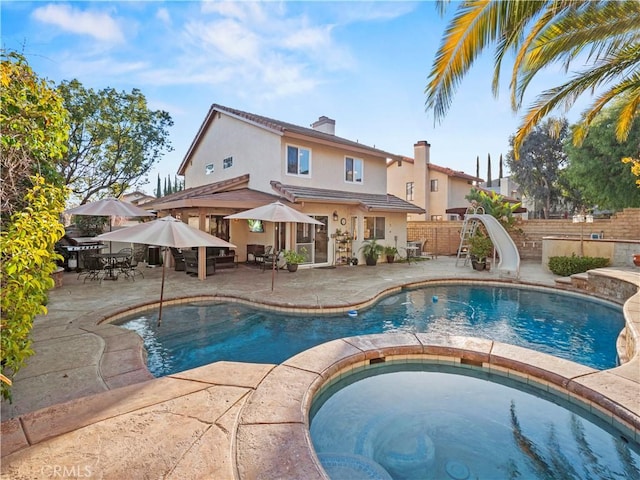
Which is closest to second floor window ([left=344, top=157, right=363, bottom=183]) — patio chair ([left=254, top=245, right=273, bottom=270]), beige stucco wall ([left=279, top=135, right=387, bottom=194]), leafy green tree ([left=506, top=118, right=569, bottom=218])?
beige stucco wall ([left=279, top=135, right=387, bottom=194])

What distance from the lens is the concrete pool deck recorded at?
2.62 metres

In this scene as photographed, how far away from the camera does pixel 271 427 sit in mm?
3123

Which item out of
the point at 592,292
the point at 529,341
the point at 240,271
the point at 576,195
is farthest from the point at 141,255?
the point at 576,195

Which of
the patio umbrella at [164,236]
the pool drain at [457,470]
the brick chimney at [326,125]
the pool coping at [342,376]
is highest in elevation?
the brick chimney at [326,125]

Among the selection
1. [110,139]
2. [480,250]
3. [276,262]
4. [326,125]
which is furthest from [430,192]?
[110,139]

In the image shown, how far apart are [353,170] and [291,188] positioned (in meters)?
4.73

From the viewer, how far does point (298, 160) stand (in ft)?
50.9

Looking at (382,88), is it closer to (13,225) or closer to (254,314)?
(254,314)

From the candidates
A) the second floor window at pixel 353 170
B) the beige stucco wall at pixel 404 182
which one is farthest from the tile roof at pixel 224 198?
the beige stucco wall at pixel 404 182

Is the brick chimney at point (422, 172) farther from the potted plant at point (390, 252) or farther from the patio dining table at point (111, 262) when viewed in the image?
the patio dining table at point (111, 262)

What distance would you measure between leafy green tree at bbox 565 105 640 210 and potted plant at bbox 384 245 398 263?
40.8 feet

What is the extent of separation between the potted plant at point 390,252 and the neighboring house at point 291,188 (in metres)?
0.53

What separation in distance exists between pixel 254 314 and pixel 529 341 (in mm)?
6536

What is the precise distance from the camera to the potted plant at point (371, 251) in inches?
659
